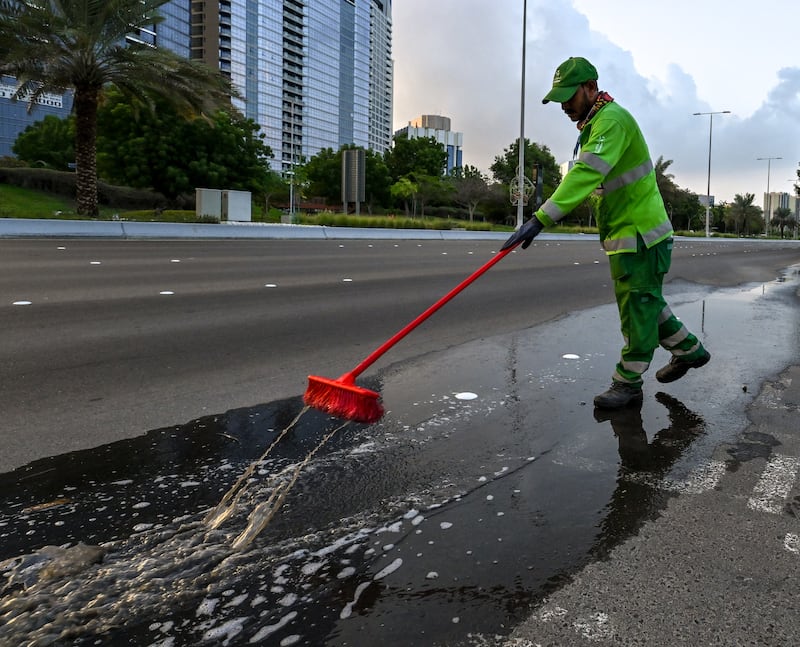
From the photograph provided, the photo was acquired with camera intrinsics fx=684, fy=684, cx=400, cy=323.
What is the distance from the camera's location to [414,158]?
65.6 meters

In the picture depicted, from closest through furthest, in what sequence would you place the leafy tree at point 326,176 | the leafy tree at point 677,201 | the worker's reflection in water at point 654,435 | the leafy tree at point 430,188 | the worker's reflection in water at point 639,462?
the worker's reflection in water at point 639,462, the worker's reflection in water at point 654,435, the leafy tree at point 430,188, the leafy tree at point 326,176, the leafy tree at point 677,201

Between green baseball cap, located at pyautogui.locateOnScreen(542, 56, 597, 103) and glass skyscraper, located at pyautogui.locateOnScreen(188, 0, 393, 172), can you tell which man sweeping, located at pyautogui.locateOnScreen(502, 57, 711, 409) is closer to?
green baseball cap, located at pyautogui.locateOnScreen(542, 56, 597, 103)

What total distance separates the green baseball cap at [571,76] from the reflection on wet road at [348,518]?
1641 millimetres

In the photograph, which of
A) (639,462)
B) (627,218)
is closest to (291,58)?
(627,218)

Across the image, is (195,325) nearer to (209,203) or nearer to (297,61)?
(209,203)

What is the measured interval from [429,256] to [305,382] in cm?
1163

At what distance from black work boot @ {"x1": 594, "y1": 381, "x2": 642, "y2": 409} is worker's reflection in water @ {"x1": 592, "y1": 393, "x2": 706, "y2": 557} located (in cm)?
3

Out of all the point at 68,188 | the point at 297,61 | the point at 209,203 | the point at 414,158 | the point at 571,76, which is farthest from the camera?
the point at 297,61

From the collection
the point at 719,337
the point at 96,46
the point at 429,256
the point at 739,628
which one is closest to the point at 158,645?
the point at 739,628

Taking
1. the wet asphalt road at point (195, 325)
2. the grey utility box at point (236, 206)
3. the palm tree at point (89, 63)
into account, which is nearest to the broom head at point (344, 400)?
the wet asphalt road at point (195, 325)

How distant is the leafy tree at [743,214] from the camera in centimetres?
11244

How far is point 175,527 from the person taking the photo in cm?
220

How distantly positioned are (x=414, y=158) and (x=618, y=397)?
64089 millimetres

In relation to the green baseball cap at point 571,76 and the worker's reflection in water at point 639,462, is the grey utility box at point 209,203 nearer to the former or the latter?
the green baseball cap at point 571,76
